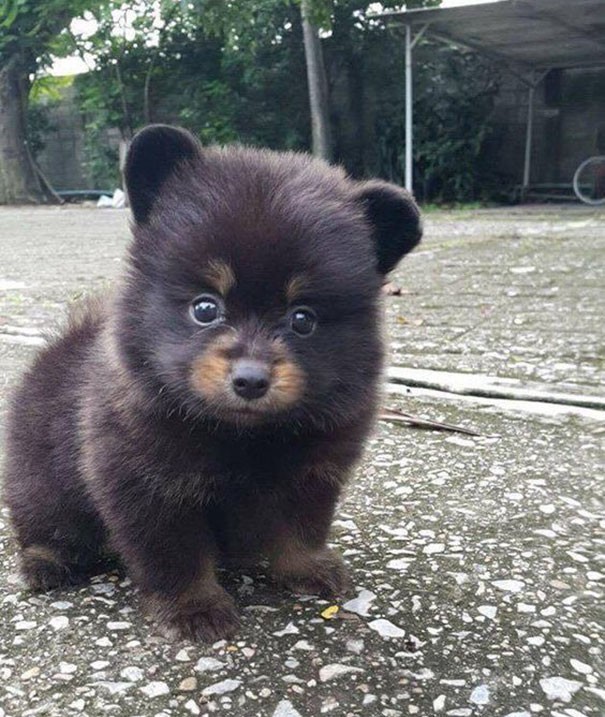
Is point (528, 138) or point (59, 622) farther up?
point (59, 622)

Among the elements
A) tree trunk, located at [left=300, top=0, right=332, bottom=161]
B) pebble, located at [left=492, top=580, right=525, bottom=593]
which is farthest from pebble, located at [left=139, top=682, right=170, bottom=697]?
tree trunk, located at [left=300, top=0, right=332, bottom=161]

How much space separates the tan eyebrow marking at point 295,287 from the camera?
1695 mm

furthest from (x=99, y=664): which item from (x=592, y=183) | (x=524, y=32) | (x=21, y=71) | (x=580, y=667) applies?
(x=21, y=71)

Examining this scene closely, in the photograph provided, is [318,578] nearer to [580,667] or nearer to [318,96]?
[580,667]

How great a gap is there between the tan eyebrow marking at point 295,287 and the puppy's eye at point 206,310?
143mm

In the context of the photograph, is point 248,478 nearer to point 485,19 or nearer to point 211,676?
point 211,676

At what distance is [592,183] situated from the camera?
56.0 ft

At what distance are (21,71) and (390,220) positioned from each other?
2163 cm

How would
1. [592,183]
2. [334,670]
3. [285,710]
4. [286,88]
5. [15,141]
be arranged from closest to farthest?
[285,710]
[334,670]
[592,183]
[286,88]
[15,141]

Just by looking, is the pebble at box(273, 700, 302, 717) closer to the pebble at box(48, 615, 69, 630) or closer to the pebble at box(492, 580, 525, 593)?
the pebble at box(48, 615, 69, 630)

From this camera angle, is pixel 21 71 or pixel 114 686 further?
pixel 21 71

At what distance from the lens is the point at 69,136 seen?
963 inches

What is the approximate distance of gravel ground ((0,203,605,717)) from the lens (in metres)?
1.56

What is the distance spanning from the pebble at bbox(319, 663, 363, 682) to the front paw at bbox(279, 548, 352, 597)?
31cm
